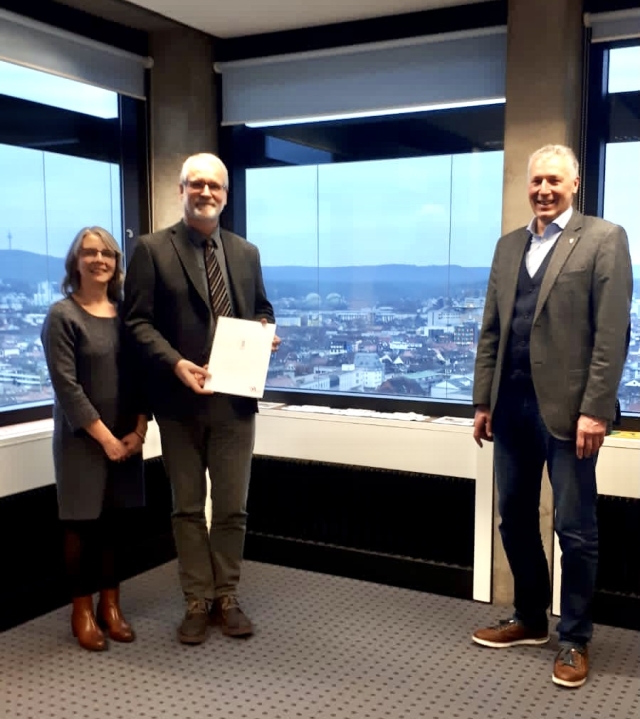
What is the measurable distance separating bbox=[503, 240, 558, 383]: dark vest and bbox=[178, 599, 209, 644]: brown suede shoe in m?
1.31

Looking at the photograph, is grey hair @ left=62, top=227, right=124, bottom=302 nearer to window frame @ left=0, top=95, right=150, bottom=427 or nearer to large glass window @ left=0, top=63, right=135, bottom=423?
large glass window @ left=0, top=63, right=135, bottom=423

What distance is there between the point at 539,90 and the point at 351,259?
106 centimetres

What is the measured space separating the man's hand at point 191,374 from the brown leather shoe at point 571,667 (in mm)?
1379

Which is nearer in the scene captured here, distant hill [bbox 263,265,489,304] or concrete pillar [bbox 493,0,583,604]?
concrete pillar [bbox 493,0,583,604]

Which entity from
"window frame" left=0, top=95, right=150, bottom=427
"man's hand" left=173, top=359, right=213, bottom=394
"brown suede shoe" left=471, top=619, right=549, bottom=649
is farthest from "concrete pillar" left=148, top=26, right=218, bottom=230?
"brown suede shoe" left=471, top=619, right=549, bottom=649

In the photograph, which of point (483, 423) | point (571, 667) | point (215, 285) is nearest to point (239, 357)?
point (215, 285)

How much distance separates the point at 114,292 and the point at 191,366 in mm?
412

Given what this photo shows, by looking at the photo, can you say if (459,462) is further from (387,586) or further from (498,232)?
(498,232)

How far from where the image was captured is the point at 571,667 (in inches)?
94.3

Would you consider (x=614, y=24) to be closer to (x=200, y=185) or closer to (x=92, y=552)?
(x=200, y=185)

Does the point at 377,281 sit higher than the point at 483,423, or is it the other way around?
the point at 377,281

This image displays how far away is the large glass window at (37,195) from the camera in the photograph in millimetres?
3049

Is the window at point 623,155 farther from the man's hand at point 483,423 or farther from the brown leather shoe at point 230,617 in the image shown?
the brown leather shoe at point 230,617

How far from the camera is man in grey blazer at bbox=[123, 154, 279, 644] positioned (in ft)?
8.59
